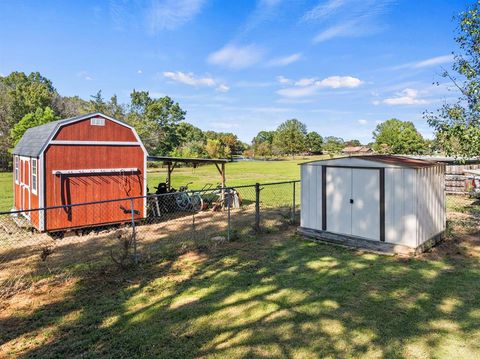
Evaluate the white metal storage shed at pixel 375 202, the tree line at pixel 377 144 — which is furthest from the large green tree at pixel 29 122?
the tree line at pixel 377 144

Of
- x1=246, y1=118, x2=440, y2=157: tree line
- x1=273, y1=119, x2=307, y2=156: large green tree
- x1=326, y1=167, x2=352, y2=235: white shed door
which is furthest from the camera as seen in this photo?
x1=273, y1=119, x2=307, y2=156: large green tree

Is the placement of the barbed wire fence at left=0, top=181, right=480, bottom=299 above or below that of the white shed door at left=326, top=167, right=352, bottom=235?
below

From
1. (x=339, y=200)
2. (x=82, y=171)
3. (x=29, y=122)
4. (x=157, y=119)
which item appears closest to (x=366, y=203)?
(x=339, y=200)

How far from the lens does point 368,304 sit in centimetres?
465

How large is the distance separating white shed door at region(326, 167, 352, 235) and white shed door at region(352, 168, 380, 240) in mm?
120

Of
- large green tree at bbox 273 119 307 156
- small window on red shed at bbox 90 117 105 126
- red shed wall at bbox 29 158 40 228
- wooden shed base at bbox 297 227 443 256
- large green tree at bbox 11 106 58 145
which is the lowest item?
wooden shed base at bbox 297 227 443 256

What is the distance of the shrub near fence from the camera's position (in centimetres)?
635

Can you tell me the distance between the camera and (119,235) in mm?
6914

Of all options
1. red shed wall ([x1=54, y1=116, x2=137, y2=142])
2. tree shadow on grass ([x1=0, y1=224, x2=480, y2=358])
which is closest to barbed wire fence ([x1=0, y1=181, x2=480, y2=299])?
tree shadow on grass ([x1=0, y1=224, x2=480, y2=358])

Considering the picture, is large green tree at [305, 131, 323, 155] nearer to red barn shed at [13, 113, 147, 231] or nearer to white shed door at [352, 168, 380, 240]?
red barn shed at [13, 113, 147, 231]

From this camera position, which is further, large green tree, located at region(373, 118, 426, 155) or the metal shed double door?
large green tree, located at region(373, 118, 426, 155)

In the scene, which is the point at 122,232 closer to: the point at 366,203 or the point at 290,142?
the point at 366,203

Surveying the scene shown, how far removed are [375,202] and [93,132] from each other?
8.54 metres

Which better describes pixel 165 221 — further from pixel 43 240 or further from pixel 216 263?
pixel 216 263
